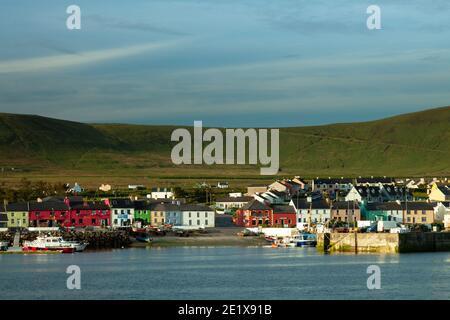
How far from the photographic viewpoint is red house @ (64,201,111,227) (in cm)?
Result: 11444

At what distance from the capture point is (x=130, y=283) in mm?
62125

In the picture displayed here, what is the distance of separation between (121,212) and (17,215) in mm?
11456

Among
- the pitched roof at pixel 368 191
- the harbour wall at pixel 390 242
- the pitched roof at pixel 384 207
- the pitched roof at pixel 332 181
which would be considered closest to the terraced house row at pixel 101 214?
the pitched roof at pixel 384 207

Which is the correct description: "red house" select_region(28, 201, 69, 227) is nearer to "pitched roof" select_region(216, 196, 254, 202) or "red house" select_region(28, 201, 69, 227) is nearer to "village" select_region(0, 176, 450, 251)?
"village" select_region(0, 176, 450, 251)

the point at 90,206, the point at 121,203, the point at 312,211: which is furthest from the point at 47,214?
the point at 312,211

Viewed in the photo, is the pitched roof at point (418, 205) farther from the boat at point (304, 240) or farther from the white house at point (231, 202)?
the white house at point (231, 202)

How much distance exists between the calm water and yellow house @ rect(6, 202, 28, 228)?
25807mm

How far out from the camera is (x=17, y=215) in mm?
113188

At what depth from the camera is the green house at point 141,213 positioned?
11931 cm

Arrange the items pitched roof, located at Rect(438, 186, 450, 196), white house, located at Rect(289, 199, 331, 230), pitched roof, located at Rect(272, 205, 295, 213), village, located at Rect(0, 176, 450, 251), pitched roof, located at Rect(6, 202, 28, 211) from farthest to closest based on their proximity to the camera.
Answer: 1. pitched roof, located at Rect(438, 186, 450, 196)
2. pitched roof, located at Rect(272, 205, 295, 213)
3. white house, located at Rect(289, 199, 331, 230)
4. pitched roof, located at Rect(6, 202, 28, 211)
5. village, located at Rect(0, 176, 450, 251)

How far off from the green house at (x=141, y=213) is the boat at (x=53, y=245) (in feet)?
83.0

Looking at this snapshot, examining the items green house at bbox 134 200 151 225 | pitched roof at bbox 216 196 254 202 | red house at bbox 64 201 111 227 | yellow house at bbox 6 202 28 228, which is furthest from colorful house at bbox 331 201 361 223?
yellow house at bbox 6 202 28 228

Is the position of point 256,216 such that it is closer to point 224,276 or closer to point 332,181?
point 224,276
